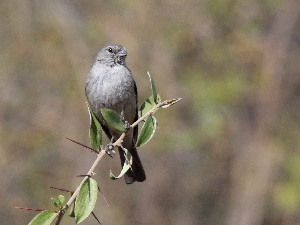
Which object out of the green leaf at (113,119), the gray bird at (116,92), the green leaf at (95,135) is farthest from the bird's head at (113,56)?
the green leaf at (113,119)

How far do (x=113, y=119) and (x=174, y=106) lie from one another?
19.0 feet

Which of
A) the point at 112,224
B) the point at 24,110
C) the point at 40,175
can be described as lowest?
the point at 112,224

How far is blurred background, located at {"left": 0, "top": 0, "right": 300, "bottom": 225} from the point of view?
7.94 meters

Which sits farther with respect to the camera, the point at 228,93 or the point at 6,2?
the point at 6,2

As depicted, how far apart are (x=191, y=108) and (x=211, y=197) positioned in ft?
5.52

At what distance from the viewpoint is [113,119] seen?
2.54 meters

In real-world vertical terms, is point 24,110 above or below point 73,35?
below

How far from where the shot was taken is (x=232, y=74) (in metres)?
8.14

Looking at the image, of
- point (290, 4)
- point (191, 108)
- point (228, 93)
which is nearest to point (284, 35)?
point (290, 4)

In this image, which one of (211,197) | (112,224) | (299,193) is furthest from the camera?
(211,197)

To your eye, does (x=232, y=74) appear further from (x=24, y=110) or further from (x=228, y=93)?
(x=24, y=110)

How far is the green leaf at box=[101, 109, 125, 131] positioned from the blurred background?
17.3 ft

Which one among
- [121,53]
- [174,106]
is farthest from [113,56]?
[174,106]

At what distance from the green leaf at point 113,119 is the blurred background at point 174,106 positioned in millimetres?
5263
